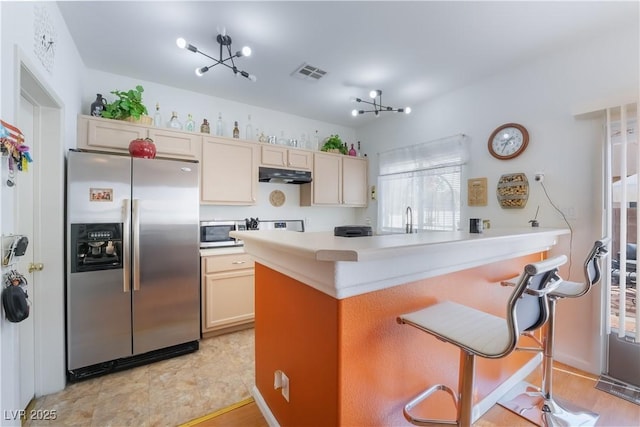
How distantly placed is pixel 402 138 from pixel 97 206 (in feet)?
11.6

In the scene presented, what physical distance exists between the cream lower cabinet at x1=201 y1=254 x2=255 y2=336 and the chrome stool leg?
94.5 inches

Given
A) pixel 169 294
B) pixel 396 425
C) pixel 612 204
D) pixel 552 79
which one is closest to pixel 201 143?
pixel 169 294

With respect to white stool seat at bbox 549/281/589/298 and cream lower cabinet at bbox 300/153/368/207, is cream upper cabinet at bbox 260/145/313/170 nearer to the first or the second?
Result: cream lower cabinet at bbox 300/153/368/207

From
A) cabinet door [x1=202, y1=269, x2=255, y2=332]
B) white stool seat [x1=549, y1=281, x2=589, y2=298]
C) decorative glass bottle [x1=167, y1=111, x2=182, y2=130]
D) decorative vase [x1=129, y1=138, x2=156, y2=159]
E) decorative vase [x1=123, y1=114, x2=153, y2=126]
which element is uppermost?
decorative glass bottle [x1=167, y1=111, x2=182, y2=130]

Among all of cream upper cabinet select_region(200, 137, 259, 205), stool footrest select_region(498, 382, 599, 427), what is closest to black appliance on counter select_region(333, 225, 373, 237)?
stool footrest select_region(498, 382, 599, 427)

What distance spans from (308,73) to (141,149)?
5.81ft

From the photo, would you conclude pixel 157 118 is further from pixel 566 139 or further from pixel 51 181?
pixel 566 139

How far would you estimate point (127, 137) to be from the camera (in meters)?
2.63

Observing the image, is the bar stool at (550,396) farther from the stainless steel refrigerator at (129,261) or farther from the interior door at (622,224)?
the stainless steel refrigerator at (129,261)

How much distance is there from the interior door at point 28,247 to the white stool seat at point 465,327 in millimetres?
2453

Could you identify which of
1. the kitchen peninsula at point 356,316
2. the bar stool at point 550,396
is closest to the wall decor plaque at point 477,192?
the bar stool at point 550,396

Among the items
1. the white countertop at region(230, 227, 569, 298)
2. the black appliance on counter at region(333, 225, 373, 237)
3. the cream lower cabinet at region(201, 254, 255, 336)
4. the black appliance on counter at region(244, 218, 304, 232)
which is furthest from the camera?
the black appliance on counter at region(244, 218, 304, 232)

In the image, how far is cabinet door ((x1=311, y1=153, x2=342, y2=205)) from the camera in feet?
12.6

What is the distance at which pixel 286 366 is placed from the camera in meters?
1.38
